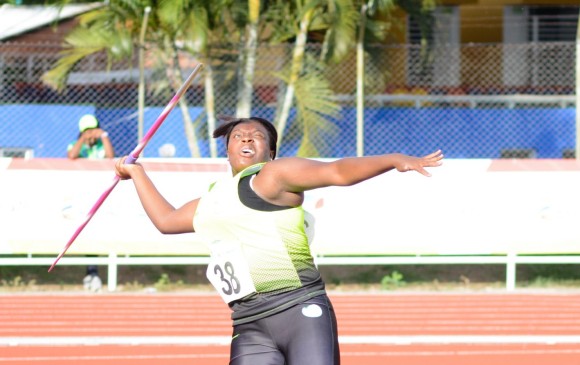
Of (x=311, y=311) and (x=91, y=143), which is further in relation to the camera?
(x=91, y=143)

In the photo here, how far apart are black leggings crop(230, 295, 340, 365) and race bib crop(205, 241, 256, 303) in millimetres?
148

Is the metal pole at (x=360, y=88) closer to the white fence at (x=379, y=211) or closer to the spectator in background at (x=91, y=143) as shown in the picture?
the white fence at (x=379, y=211)

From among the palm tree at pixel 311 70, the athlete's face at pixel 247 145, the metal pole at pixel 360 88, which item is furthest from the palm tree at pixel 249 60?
the athlete's face at pixel 247 145

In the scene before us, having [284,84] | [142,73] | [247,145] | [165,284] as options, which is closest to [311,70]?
[284,84]

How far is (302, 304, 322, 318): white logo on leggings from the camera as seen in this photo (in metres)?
4.75

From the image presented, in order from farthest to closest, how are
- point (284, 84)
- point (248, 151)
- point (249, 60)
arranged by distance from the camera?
1. point (284, 84)
2. point (249, 60)
3. point (248, 151)

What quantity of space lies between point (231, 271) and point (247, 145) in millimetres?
514

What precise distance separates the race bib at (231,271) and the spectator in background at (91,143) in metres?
8.12

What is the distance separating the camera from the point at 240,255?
4754 mm

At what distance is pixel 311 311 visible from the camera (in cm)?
476

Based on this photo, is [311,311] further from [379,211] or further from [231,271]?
[379,211]

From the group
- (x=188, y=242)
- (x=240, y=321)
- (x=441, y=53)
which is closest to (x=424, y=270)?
(x=188, y=242)

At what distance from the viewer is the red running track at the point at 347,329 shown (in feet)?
29.4

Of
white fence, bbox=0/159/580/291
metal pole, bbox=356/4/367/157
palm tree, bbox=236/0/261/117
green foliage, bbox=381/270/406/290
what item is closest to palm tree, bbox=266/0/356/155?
palm tree, bbox=236/0/261/117
